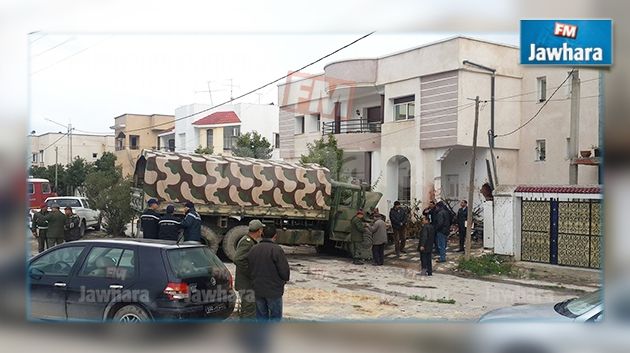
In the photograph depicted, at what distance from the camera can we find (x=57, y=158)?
8.88 meters

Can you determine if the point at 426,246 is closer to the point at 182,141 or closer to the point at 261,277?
the point at 261,277

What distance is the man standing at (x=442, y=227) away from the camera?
35.0 feet

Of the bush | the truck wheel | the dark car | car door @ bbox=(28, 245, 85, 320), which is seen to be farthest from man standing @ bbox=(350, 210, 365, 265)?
car door @ bbox=(28, 245, 85, 320)

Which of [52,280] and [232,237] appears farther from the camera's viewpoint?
[232,237]

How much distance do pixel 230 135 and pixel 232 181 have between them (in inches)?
36.0

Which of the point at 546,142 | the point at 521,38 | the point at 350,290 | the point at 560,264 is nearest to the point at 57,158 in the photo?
the point at 350,290

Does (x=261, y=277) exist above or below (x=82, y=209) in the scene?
below

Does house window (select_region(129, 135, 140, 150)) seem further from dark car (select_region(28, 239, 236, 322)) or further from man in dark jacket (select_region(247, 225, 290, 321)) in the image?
man in dark jacket (select_region(247, 225, 290, 321))

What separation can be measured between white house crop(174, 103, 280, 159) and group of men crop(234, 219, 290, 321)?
1.99 metres

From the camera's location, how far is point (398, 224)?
11812mm

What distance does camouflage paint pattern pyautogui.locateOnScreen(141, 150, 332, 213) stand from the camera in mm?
9594

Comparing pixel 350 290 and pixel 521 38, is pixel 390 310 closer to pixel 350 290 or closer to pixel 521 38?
pixel 350 290

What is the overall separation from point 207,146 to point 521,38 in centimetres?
467

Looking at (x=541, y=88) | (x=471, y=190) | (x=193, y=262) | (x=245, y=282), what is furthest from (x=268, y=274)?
(x=541, y=88)
